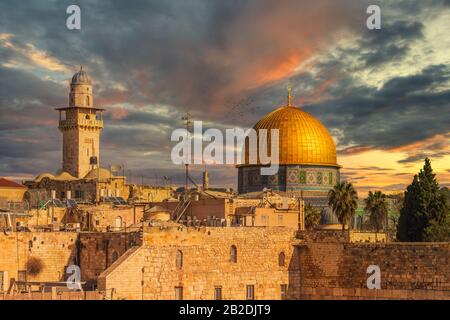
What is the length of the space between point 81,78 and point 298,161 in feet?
60.7

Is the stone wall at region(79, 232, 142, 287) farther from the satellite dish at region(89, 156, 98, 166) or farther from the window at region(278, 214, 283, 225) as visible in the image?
the satellite dish at region(89, 156, 98, 166)

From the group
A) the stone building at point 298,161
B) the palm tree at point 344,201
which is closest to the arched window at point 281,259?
the palm tree at point 344,201

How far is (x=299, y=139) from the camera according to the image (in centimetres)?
5781

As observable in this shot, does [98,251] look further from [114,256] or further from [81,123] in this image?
[81,123]

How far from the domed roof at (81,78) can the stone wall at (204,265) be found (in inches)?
1298

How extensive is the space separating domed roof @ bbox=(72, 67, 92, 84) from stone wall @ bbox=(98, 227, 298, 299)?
3298cm

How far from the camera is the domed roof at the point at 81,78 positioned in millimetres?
63500

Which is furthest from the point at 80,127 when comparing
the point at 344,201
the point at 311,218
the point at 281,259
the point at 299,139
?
the point at 281,259

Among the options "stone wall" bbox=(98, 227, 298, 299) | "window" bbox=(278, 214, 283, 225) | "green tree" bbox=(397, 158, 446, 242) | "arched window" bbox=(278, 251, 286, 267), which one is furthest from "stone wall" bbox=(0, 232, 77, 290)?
"green tree" bbox=(397, 158, 446, 242)

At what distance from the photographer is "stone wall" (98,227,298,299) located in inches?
1148

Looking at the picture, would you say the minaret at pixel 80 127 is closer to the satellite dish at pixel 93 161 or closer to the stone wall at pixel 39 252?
the satellite dish at pixel 93 161
